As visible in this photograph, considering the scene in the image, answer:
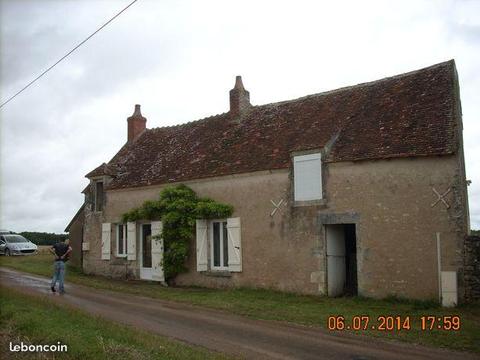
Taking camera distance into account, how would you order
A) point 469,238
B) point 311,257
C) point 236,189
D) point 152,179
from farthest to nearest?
point 152,179
point 236,189
point 311,257
point 469,238

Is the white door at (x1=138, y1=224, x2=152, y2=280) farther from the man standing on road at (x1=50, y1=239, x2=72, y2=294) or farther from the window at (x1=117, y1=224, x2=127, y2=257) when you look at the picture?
the man standing on road at (x1=50, y1=239, x2=72, y2=294)

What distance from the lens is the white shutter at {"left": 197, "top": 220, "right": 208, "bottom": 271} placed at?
16.4 metres

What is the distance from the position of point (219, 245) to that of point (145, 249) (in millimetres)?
4005

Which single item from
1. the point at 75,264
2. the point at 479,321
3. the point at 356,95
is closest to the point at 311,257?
the point at 479,321

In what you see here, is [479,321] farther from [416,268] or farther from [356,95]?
[356,95]

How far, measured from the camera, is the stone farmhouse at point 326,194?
1215 cm

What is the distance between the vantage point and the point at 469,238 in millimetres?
11758

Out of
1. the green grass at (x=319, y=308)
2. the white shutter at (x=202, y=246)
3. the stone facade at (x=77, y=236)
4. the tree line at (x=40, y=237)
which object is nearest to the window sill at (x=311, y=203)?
the green grass at (x=319, y=308)

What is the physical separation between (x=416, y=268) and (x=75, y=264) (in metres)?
17.8

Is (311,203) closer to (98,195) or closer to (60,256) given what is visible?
(60,256)

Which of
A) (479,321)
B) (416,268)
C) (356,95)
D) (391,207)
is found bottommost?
(479,321)

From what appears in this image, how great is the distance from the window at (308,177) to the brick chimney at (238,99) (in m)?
5.70

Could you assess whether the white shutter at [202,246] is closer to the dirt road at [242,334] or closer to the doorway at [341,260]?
the dirt road at [242,334]

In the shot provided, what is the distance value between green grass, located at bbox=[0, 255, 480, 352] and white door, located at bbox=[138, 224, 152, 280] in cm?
217
